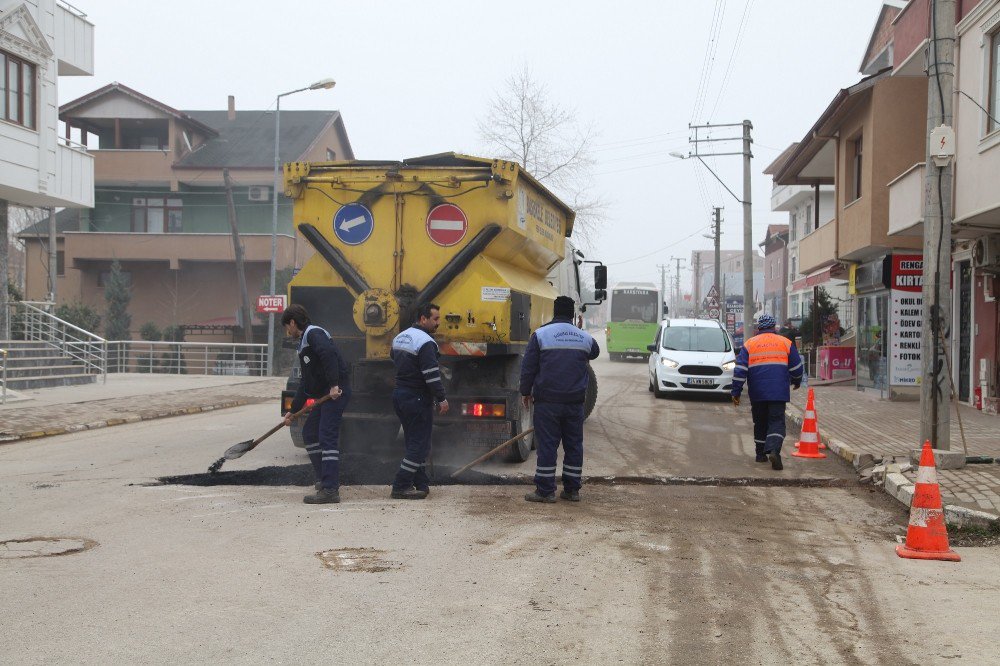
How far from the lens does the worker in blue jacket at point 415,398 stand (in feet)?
25.8

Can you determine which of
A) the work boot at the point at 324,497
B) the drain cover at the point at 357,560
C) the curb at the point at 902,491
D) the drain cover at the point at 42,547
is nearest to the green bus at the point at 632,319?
the curb at the point at 902,491

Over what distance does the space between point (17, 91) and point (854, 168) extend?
18607mm

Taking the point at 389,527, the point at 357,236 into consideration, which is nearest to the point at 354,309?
the point at 357,236

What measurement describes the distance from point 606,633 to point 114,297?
112 feet

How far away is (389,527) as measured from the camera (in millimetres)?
6699

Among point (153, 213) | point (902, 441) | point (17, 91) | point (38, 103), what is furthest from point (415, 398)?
point (153, 213)

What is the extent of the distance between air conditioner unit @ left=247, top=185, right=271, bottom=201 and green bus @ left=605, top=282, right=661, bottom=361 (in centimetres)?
1585

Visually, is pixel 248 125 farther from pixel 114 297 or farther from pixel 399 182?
pixel 399 182

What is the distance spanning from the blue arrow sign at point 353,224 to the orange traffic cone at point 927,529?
570 centimetres

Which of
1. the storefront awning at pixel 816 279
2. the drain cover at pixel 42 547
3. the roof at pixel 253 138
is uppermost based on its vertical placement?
the roof at pixel 253 138

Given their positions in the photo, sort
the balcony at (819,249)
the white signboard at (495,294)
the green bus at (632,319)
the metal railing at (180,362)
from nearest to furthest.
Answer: the white signboard at (495,294)
the balcony at (819,249)
the metal railing at (180,362)
the green bus at (632,319)

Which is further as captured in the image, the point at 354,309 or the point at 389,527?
the point at 354,309

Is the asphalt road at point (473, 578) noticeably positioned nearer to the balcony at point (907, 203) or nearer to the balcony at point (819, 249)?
the balcony at point (907, 203)

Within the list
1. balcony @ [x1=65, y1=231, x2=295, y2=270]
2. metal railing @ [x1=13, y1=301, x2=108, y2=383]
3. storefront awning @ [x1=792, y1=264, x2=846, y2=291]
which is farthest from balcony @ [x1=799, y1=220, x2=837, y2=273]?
balcony @ [x1=65, y1=231, x2=295, y2=270]
